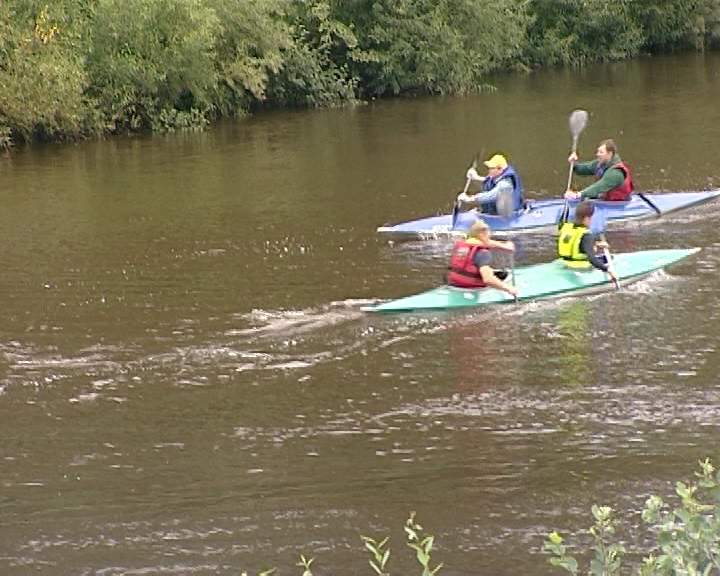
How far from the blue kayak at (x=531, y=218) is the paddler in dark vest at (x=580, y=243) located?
7.80 feet

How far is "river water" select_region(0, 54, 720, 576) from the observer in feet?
26.7

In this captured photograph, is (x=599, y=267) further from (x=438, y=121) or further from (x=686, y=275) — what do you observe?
(x=438, y=121)

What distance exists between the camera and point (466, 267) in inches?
510

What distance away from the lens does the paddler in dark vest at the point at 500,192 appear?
1666cm

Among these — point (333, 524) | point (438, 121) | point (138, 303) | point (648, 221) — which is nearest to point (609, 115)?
point (438, 121)

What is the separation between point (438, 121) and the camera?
29.6m

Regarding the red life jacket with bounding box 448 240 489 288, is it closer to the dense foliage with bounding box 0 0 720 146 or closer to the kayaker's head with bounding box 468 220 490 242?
the kayaker's head with bounding box 468 220 490 242

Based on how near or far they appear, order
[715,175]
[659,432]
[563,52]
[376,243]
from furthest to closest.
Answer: [563,52] < [715,175] < [376,243] < [659,432]

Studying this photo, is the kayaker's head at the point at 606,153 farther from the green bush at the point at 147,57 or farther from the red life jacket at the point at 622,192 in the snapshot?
the green bush at the point at 147,57

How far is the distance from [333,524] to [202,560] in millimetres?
884

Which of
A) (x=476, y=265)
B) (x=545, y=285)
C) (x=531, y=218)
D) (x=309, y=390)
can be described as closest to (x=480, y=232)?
(x=476, y=265)

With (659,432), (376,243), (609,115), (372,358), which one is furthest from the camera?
(609,115)

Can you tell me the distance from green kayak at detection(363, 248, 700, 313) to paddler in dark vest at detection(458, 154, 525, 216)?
8.14ft

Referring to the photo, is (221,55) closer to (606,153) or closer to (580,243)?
(606,153)
